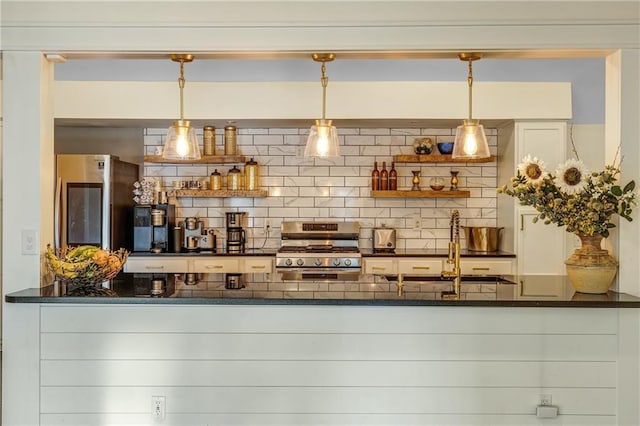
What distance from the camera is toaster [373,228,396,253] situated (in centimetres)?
554

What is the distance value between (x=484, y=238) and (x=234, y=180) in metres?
2.62

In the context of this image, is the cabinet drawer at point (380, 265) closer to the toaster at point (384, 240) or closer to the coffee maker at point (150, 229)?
the toaster at point (384, 240)

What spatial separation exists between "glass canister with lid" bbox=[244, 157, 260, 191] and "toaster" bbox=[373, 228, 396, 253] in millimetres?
1351

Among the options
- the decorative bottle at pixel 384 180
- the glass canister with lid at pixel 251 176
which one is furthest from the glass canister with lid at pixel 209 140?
the decorative bottle at pixel 384 180

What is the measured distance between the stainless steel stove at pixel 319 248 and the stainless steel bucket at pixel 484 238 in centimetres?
118

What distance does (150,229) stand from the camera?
5332mm

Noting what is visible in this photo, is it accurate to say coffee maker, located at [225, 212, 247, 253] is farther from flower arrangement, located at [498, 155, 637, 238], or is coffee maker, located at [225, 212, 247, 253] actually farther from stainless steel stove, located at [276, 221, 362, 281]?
flower arrangement, located at [498, 155, 637, 238]

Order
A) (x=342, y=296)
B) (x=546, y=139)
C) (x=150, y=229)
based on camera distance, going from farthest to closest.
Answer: (x=150, y=229), (x=546, y=139), (x=342, y=296)

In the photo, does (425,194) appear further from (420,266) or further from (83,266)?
(83,266)

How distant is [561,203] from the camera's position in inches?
104

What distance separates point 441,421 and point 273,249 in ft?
11.1

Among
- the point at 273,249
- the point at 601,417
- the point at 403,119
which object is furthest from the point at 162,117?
the point at 601,417

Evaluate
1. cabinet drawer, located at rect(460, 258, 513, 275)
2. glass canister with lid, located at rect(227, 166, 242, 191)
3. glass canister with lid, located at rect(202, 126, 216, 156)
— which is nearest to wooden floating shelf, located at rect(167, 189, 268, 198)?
glass canister with lid, located at rect(227, 166, 242, 191)

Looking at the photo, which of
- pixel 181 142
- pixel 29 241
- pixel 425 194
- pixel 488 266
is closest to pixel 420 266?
pixel 488 266
